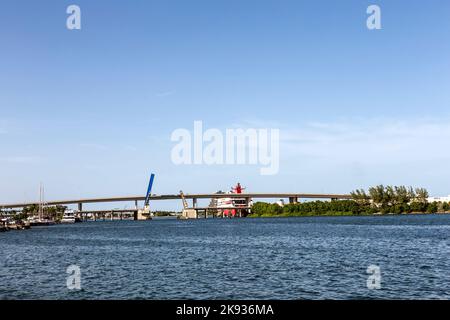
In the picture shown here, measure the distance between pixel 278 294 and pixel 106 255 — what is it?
38.6 meters

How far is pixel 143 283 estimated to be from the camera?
40500 millimetres

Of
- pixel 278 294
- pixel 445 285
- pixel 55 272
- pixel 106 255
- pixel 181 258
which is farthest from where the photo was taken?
pixel 106 255

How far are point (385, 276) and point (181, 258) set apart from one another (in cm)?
2700

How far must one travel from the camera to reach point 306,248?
7025cm

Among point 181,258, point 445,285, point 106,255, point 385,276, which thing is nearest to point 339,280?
point 385,276
